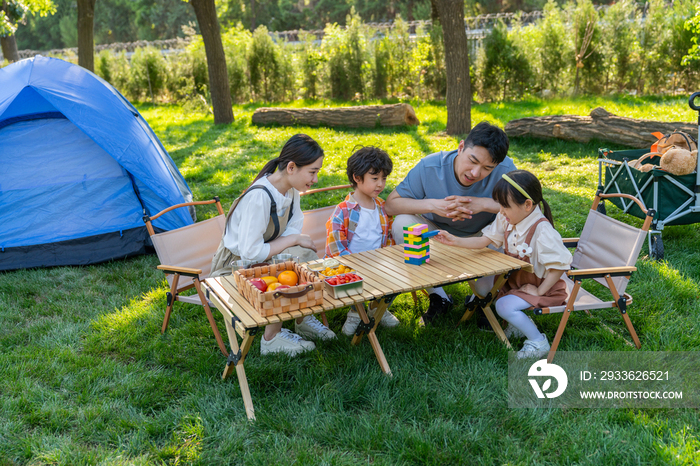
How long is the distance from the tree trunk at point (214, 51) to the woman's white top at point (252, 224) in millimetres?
8047

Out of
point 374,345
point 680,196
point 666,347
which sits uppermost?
point 680,196

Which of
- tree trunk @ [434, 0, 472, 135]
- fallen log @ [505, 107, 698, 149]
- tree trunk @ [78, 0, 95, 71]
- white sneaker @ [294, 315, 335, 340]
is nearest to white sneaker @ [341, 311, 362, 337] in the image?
white sneaker @ [294, 315, 335, 340]

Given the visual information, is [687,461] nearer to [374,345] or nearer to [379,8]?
[374,345]

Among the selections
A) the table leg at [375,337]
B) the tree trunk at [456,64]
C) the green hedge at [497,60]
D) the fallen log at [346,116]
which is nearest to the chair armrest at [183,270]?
the table leg at [375,337]

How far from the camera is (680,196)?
4219 mm

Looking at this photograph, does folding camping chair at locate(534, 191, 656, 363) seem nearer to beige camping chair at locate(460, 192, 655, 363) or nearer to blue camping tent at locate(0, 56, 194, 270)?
beige camping chair at locate(460, 192, 655, 363)

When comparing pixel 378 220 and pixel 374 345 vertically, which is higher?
pixel 378 220

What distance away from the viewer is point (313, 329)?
11.3ft

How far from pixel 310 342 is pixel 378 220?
98 centimetres

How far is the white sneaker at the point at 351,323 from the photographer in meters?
3.47

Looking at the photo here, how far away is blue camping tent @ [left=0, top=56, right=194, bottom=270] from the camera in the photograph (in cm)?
492

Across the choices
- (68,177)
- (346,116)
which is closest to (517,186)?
(68,177)

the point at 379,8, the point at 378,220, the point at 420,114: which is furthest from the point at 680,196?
the point at 379,8

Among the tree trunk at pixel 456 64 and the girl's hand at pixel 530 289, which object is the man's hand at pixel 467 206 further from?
the tree trunk at pixel 456 64
